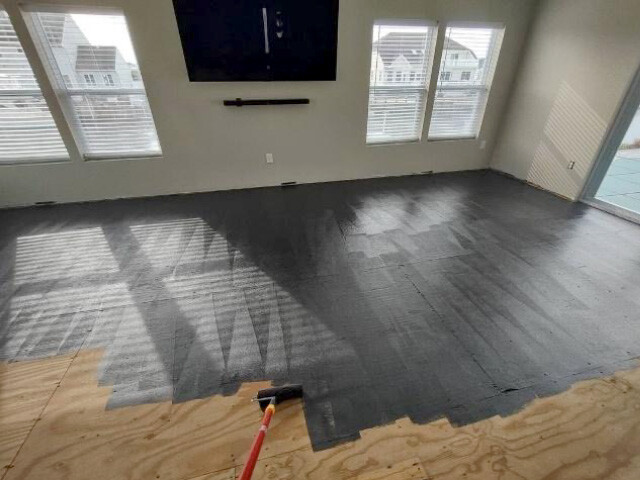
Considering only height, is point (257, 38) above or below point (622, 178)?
→ above

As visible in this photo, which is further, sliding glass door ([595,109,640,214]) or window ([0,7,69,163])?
sliding glass door ([595,109,640,214])

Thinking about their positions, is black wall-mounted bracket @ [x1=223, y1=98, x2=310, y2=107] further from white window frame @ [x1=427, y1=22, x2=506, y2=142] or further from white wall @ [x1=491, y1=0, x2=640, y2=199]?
white wall @ [x1=491, y1=0, x2=640, y2=199]

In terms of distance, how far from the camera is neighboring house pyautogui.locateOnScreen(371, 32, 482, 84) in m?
3.54

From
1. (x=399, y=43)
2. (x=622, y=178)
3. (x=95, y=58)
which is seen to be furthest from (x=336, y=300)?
(x=622, y=178)

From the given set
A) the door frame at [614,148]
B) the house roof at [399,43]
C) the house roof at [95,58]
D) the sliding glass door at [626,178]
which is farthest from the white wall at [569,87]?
the house roof at [95,58]

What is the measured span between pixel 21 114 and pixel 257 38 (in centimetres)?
254

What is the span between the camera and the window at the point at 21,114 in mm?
2811

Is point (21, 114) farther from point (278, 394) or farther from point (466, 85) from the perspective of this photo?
point (466, 85)

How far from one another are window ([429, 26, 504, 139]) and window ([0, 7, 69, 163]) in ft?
14.8

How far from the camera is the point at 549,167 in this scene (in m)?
3.71

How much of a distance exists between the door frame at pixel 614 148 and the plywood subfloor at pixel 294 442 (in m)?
2.54

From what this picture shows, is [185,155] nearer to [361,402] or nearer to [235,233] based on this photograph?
[235,233]

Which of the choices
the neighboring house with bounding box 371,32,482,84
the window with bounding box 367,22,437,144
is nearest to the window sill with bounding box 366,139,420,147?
the window with bounding box 367,22,437,144

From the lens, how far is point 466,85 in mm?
4000
